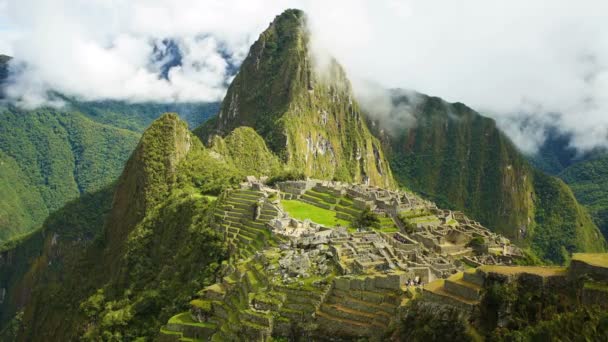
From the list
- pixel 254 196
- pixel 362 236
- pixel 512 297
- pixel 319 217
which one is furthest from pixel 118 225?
pixel 512 297

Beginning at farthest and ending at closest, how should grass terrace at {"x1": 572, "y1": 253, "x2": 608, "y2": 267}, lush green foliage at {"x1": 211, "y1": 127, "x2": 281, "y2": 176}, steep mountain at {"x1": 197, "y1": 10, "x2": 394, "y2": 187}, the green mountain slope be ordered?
steep mountain at {"x1": 197, "y1": 10, "x2": 394, "y2": 187}, lush green foliage at {"x1": 211, "y1": 127, "x2": 281, "y2": 176}, the green mountain slope, grass terrace at {"x1": 572, "y1": 253, "x2": 608, "y2": 267}

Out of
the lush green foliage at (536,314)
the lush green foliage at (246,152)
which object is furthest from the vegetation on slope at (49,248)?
the lush green foliage at (536,314)

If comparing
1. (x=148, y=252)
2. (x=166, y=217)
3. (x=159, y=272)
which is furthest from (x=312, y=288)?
(x=166, y=217)

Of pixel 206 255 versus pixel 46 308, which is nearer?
pixel 206 255

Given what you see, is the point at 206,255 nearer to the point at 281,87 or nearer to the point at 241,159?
the point at 241,159

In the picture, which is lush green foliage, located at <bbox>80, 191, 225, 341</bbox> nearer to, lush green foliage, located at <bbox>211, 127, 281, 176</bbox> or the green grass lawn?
the green grass lawn

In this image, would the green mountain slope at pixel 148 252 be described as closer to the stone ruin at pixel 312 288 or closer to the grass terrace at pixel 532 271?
the stone ruin at pixel 312 288

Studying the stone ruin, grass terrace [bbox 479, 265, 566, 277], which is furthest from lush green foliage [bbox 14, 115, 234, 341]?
grass terrace [bbox 479, 265, 566, 277]
